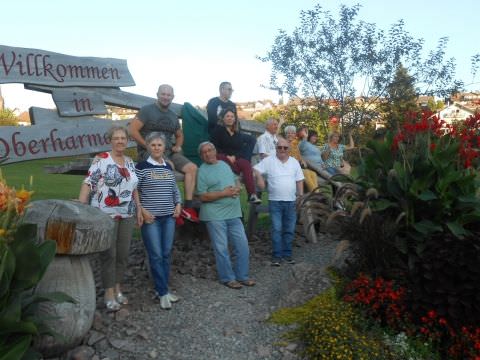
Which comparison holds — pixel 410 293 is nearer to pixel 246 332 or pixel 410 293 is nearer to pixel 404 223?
pixel 404 223

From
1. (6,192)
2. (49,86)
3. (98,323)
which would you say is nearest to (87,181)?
(98,323)

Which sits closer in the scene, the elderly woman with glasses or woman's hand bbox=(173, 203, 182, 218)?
woman's hand bbox=(173, 203, 182, 218)

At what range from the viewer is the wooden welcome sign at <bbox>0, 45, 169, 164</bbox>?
6160 millimetres

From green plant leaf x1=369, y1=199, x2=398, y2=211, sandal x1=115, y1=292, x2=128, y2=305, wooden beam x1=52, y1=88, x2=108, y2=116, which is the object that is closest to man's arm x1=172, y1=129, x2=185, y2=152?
wooden beam x1=52, y1=88, x2=108, y2=116

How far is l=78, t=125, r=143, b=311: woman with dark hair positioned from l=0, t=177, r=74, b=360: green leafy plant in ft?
3.94

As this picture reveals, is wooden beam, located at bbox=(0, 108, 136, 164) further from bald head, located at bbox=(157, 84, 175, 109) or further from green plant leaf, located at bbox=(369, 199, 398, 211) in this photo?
green plant leaf, located at bbox=(369, 199, 398, 211)

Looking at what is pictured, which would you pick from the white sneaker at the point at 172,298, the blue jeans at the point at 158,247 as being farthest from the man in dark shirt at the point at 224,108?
the white sneaker at the point at 172,298

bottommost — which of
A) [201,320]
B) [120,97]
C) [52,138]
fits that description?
[201,320]

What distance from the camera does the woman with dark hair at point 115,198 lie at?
4789 millimetres

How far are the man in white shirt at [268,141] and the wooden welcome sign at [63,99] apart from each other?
6.17ft

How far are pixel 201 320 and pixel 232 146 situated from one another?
8.55 feet

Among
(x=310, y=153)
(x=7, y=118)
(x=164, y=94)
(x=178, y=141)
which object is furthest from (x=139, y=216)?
(x=7, y=118)

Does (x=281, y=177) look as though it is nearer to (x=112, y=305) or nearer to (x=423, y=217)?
(x=423, y=217)

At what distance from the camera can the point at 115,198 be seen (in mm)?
4832
